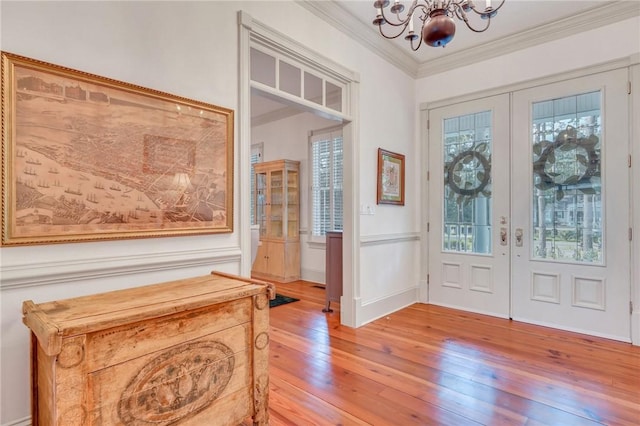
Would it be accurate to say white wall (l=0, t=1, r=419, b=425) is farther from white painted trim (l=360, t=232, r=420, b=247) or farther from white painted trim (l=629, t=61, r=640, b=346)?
white painted trim (l=629, t=61, r=640, b=346)

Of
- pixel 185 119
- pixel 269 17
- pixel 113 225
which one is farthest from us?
pixel 269 17

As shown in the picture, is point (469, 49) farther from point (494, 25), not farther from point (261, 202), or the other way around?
point (261, 202)

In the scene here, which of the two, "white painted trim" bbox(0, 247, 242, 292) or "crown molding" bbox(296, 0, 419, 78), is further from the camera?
"crown molding" bbox(296, 0, 419, 78)

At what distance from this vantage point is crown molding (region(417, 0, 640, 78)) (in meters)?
2.96

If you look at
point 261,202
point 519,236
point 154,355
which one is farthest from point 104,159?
point 261,202

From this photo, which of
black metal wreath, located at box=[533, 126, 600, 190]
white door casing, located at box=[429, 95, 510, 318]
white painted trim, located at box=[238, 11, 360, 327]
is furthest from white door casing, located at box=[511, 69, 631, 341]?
white painted trim, located at box=[238, 11, 360, 327]

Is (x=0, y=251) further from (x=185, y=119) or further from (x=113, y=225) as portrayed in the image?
(x=185, y=119)

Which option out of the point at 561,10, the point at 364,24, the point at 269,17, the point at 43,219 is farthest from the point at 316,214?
the point at 43,219

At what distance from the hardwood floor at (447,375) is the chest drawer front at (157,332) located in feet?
2.33

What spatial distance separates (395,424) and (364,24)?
3.30m

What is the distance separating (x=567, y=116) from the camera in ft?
10.7

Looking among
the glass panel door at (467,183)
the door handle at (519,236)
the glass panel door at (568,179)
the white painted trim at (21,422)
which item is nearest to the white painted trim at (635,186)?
the glass panel door at (568,179)

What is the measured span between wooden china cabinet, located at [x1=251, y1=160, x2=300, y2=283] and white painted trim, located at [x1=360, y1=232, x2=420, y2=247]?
6.92 ft

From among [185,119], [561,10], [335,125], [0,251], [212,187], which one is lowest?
[0,251]
